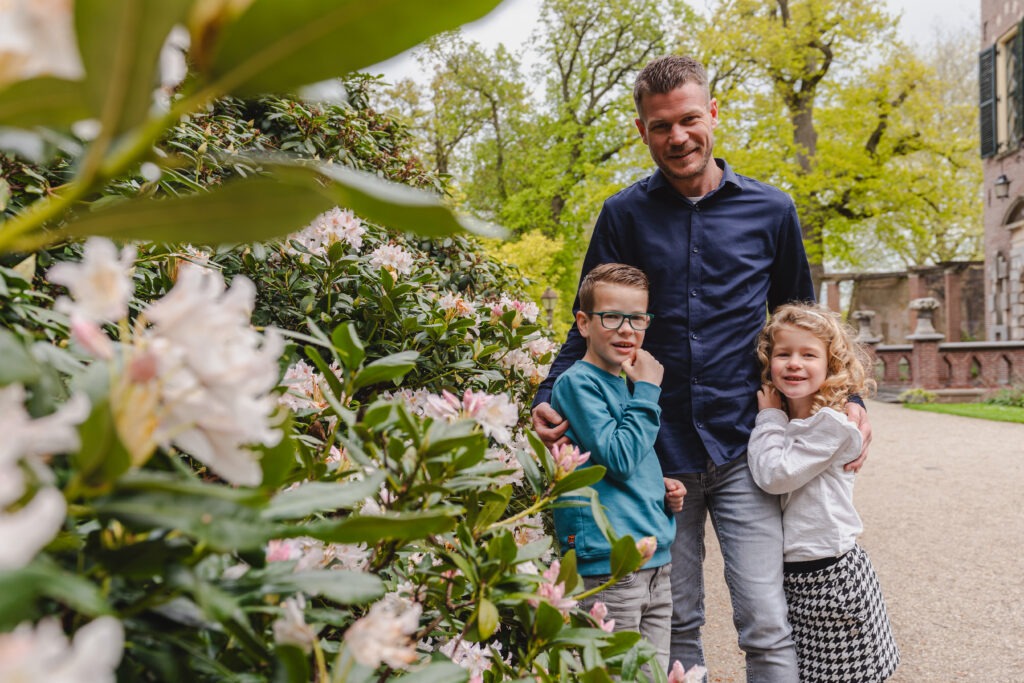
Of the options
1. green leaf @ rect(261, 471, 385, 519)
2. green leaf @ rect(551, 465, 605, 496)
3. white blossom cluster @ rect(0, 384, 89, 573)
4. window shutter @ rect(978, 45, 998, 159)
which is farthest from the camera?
window shutter @ rect(978, 45, 998, 159)

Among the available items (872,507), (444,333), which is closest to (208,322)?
(444,333)

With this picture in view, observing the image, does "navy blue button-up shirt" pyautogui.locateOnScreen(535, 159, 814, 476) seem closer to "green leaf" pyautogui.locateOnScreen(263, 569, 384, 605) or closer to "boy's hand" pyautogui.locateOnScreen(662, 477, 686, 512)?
"boy's hand" pyautogui.locateOnScreen(662, 477, 686, 512)

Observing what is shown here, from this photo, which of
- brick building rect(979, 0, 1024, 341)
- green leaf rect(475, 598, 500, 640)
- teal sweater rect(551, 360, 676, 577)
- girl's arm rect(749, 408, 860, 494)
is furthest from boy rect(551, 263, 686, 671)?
brick building rect(979, 0, 1024, 341)

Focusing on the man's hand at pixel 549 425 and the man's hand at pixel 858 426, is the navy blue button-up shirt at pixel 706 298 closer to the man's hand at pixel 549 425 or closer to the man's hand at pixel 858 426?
the man's hand at pixel 549 425

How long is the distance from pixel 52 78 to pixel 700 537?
257cm

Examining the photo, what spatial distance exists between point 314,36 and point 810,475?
225 cm

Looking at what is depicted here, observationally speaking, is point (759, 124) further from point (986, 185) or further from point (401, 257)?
point (401, 257)

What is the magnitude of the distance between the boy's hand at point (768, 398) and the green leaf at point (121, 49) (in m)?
2.33

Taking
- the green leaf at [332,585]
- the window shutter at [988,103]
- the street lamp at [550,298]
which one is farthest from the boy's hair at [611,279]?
the window shutter at [988,103]

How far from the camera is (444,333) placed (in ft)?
6.31

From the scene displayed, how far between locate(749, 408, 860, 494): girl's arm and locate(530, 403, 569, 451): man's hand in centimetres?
66

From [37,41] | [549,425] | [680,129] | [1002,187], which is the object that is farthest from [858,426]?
[1002,187]

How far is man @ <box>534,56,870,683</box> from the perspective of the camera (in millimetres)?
2338

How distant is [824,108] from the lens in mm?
17812
